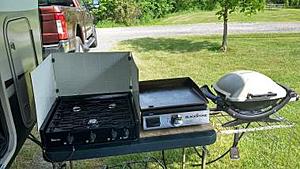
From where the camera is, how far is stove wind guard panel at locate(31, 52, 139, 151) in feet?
5.17

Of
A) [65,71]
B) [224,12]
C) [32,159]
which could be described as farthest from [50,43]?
[224,12]

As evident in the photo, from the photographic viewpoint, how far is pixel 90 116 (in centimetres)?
181

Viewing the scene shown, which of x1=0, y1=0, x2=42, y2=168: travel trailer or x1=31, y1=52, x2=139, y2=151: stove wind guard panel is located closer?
x1=31, y1=52, x2=139, y2=151: stove wind guard panel

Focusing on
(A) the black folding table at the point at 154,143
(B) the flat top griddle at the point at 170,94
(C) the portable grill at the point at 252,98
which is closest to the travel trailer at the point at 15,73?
(A) the black folding table at the point at 154,143

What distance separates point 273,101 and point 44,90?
1.33 meters

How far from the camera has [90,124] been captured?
1645mm

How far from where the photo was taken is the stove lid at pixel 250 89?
1.88m

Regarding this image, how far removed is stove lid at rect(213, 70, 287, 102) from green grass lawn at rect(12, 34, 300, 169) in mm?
1025

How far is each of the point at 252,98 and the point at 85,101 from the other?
1.03 meters

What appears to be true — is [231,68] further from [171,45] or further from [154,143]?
[154,143]

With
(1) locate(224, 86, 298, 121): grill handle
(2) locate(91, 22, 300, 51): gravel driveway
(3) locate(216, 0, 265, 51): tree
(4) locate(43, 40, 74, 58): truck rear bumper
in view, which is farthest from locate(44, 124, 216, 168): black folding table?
(2) locate(91, 22, 300, 51): gravel driveway

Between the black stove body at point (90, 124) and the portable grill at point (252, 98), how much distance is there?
22.9 inches

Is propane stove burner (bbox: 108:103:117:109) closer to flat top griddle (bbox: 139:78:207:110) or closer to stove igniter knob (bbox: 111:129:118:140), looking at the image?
flat top griddle (bbox: 139:78:207:110)

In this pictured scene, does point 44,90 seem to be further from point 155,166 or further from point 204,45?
point 204,45
